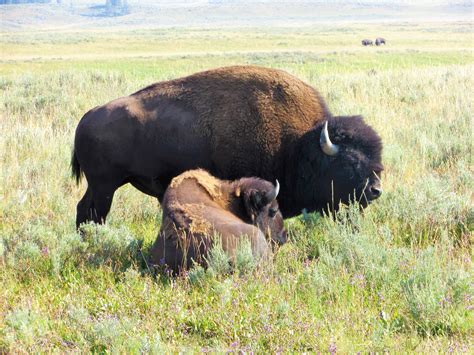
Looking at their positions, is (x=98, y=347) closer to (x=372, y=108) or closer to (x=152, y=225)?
(x=152, y=225)

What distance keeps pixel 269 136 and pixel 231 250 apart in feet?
6.31

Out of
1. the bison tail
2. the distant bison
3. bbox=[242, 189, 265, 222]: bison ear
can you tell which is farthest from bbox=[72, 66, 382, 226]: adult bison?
bbox=[242, 189, 265, 222]: bison ear

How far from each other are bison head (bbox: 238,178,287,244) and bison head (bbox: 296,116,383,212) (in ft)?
2.22

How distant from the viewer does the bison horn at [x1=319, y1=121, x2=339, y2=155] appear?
566 centimetres

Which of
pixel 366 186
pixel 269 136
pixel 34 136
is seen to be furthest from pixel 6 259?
pixel 34 136

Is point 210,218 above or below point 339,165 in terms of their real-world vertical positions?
below

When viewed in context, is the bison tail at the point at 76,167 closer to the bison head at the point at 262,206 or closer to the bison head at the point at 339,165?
the bison head at the point at 262,206

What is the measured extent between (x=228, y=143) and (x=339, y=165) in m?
1.08

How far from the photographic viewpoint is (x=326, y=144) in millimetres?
5707

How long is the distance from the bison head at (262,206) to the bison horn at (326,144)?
2.77 ft

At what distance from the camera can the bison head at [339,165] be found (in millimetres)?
5703

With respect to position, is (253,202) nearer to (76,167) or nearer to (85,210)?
(85,210)

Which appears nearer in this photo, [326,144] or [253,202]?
[253,202]

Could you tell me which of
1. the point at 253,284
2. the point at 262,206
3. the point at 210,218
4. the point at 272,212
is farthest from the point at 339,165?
the point at 253,284
